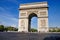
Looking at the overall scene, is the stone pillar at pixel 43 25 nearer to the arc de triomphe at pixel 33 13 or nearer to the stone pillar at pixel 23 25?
the arc de triomphe at pixel 33 13

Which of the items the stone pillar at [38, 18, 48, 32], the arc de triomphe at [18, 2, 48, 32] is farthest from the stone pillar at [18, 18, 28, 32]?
the stone pillar at [38, 18, 48, 32]

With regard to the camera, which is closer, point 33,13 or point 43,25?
point 43,25

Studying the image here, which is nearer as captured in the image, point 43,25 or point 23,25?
point 43,25

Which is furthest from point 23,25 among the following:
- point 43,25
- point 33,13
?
point 43,25

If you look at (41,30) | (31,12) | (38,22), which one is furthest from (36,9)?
(41,30)

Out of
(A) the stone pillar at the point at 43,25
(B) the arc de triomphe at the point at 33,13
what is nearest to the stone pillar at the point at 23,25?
(B) the arc de triomphe at the point at 33,13

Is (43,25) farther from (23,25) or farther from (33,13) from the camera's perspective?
(23,25)

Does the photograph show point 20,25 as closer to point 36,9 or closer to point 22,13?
point 22,13

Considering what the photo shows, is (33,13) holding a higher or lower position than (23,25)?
higher
